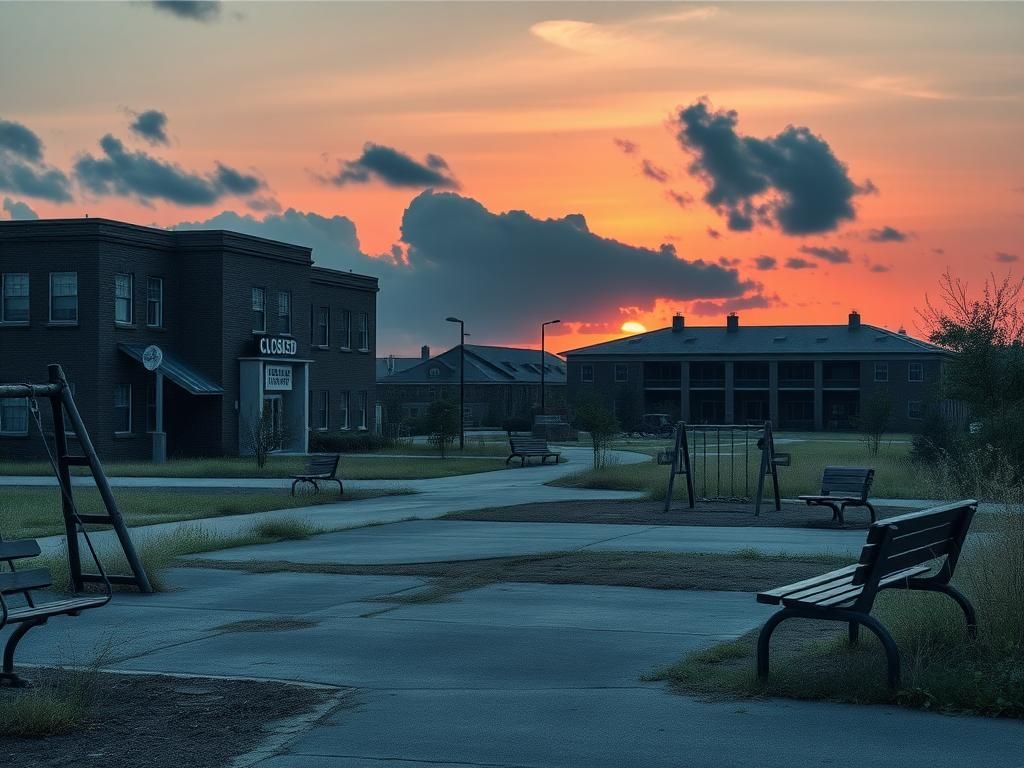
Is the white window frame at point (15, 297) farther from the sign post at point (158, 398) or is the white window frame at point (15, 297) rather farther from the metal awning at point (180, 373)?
the sign post at point (158, 398)

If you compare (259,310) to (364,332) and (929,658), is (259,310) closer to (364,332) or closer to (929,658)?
(364,332)

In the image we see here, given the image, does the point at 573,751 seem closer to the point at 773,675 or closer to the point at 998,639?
the point at 773,675

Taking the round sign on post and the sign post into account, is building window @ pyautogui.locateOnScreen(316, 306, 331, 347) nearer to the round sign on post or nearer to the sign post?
the sign post

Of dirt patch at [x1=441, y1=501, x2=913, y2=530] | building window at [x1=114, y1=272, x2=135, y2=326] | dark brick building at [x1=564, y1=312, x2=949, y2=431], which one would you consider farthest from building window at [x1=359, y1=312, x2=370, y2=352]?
dirt patch at [x1=441, y1=501, x2=913, y2=530]

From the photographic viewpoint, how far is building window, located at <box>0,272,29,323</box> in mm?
46906

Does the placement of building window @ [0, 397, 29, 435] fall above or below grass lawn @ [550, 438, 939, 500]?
above

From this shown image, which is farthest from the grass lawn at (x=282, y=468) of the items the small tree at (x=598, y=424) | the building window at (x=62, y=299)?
the building window at (x=62, y=299)

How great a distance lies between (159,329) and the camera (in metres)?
48.8

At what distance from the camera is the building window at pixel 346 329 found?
2429 inches

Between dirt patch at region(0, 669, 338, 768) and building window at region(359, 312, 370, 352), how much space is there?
54702 mm

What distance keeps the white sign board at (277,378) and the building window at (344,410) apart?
26.2 feet

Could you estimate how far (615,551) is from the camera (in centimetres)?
1652

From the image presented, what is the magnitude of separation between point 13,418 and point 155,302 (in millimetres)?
6570

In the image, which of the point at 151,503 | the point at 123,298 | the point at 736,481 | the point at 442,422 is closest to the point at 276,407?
the point at 442,422
